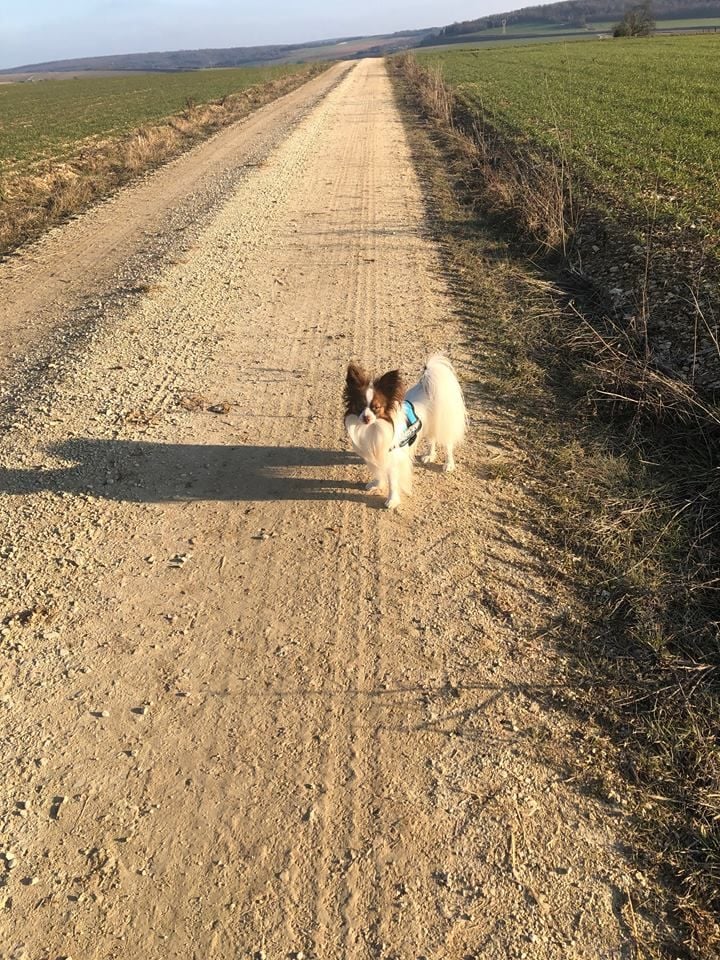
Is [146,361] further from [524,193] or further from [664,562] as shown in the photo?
[524,193]

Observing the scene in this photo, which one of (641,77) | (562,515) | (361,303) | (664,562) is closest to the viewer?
(664,562)

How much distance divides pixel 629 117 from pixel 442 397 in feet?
59.3

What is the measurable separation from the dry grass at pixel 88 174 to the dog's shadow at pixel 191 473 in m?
8.68

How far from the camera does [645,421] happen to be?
5.94m

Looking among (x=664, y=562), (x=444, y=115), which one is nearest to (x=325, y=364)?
(x=664, y=562)

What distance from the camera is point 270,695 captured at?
11.8 feet

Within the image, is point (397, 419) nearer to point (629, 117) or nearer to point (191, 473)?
point (191, 473)

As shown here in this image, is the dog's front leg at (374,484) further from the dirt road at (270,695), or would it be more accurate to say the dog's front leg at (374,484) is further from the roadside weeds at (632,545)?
the roadside weeds at (632,545)

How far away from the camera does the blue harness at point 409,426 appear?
189 inches

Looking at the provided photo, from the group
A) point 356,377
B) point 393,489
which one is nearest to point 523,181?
point 393,489

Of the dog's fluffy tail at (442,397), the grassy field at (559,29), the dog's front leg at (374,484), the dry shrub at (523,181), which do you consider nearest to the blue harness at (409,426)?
the dog's fluffy tail at (442,397)

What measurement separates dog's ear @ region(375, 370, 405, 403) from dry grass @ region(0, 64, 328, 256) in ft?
36.0

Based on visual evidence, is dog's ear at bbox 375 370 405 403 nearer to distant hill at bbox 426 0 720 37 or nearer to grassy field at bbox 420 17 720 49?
grassy field at bbox 420 17 720 49

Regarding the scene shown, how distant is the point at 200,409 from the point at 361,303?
3467 millimetres
